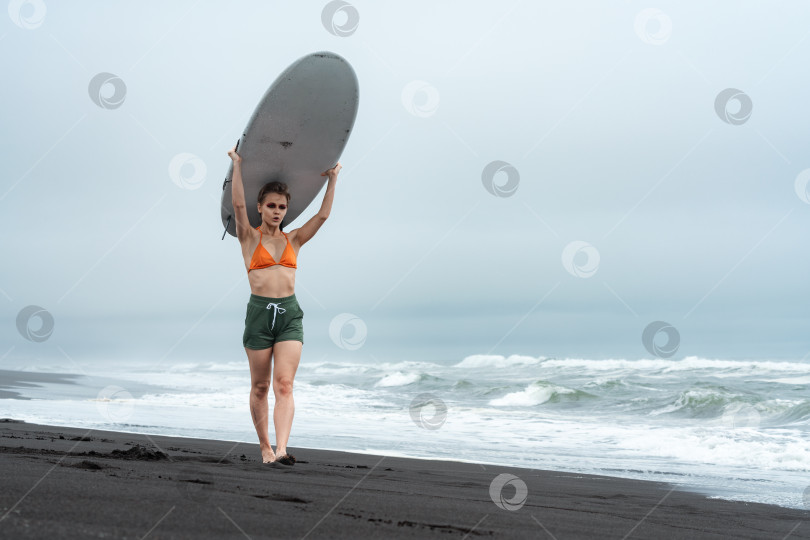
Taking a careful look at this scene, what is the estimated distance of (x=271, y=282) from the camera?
415cm

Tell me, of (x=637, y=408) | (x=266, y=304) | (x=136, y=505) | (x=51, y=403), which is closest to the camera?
(x=136, y=505)

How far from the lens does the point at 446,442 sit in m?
7.78

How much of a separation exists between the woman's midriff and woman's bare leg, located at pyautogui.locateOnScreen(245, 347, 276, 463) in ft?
1.10

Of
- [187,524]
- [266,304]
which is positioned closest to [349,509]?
[187,524]

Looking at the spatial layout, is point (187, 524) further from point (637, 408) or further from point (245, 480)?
point (637, 408)

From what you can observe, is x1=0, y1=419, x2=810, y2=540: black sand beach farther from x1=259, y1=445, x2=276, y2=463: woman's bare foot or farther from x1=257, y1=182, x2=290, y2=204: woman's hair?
x1=257, y1=182, x2=290, y2=204: woman's hair

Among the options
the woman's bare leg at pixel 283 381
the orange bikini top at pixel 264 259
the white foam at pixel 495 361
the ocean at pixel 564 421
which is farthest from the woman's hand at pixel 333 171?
the white foam at pixel 495 361

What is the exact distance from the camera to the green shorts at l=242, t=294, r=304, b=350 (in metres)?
4.13

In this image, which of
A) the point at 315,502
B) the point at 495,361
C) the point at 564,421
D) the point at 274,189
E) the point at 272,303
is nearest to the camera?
the point at 315,502

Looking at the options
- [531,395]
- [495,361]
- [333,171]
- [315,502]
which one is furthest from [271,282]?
[495,361]

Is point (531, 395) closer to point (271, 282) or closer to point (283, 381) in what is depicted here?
point (283, 381)

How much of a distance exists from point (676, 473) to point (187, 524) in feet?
16.2

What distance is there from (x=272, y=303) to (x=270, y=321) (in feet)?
0.34

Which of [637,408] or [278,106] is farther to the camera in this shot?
[637,408]
